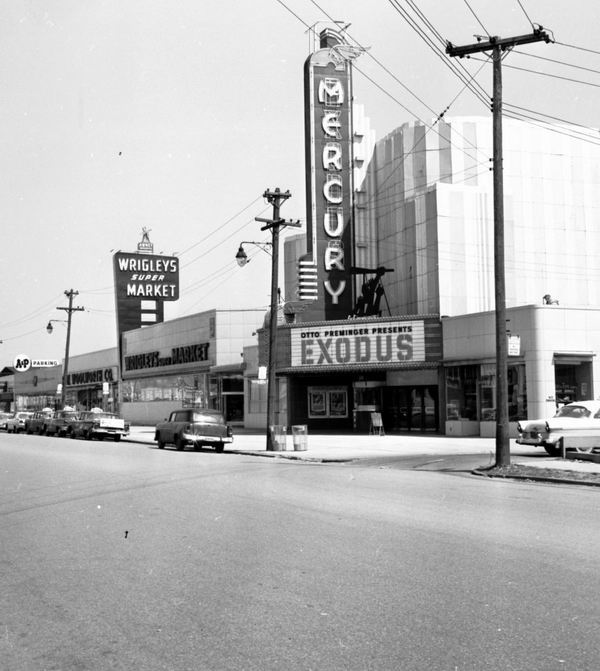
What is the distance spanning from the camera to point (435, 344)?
→ 119 feet

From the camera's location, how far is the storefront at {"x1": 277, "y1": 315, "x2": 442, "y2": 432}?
3675 cm

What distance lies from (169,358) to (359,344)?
22120mm

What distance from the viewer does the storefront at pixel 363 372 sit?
121ft

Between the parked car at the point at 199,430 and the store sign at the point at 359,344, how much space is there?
9775 millimetres

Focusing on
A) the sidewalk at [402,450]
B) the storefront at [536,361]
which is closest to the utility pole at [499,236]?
the sidewalk at [402,450]

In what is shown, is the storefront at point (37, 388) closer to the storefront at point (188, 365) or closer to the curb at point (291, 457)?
the storefront at point (188, 365)

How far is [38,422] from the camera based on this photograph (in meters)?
46.9

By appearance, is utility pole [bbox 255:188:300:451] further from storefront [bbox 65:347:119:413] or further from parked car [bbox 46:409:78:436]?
storefront [bbox 65:347:119:413]

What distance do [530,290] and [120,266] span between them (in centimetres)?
3866

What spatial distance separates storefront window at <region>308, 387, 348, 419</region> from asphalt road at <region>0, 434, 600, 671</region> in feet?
90.5

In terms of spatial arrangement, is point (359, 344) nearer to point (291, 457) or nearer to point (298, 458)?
point (291, 457)

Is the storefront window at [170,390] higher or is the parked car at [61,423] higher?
the storefront window at [170,390]

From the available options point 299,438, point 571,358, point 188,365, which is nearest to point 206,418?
point 299,438

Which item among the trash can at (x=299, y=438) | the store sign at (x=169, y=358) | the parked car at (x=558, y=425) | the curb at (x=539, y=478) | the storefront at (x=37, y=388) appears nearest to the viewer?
the curb at (x=539, y=478)
